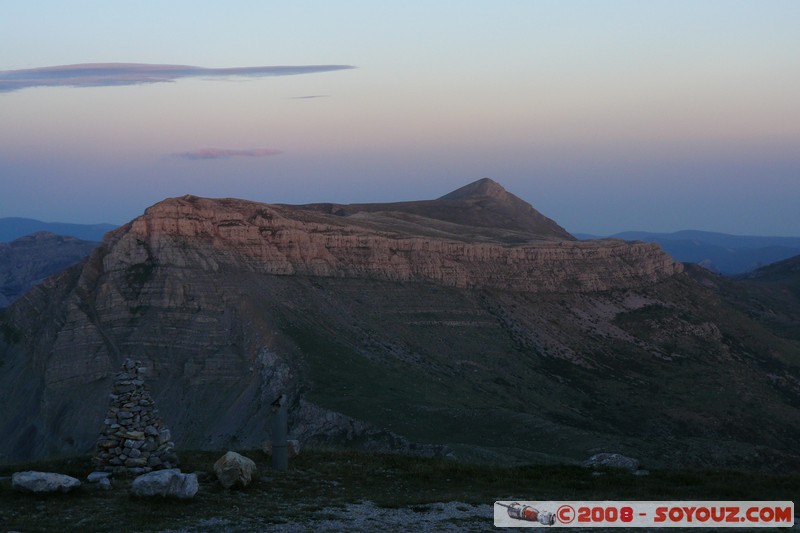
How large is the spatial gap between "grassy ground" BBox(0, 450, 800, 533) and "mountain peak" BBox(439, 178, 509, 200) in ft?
394

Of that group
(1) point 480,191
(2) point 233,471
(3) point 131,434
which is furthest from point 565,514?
(1) point 480,191

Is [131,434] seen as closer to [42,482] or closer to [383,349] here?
[42,482]

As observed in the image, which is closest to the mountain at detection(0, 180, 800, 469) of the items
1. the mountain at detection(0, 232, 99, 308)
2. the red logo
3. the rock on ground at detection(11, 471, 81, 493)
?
the red logo

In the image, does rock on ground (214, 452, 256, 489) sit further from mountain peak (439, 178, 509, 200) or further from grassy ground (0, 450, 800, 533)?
mountain peak (439, 178, 509, 200)

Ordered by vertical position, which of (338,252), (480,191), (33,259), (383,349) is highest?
(480,191)

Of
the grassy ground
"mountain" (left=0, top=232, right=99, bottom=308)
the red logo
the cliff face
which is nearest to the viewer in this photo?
the grassy ground

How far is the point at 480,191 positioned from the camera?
495 ft

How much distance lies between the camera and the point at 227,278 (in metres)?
75.9

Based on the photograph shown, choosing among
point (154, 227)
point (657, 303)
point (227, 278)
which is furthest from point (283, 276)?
point (657, 303)

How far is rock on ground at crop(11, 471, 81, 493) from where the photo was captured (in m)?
22.8

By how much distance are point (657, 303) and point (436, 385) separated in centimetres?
4443

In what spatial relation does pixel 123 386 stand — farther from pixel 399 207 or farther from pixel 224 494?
pixel 399 207

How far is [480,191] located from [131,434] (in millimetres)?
128139

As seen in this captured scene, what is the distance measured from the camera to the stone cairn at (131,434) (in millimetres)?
25438
